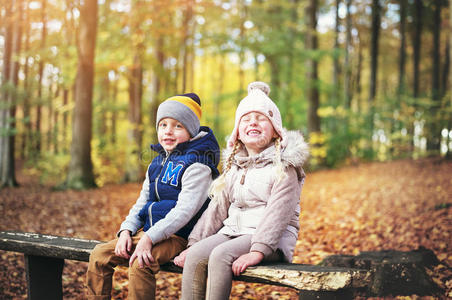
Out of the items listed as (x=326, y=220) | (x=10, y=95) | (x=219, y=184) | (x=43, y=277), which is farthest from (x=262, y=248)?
(x=10, y=95)

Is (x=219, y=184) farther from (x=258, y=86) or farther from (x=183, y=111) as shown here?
(x=258, y=86)

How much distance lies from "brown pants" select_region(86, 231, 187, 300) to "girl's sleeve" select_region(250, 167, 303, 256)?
0.65 m

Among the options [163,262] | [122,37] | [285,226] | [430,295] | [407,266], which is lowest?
[430,295]

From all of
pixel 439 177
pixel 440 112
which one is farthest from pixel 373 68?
pixel 439 177

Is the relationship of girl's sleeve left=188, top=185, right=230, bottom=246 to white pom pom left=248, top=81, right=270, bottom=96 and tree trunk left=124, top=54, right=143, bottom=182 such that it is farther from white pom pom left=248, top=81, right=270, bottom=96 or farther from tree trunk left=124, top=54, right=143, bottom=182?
tree trunk left=124, top=54, right=143, bottom=182

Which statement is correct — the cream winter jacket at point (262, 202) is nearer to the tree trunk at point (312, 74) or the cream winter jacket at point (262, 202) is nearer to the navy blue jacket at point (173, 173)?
the navy blue jacket at point (173, 173)

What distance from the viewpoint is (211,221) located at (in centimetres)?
290

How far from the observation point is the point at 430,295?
3674 millimetres

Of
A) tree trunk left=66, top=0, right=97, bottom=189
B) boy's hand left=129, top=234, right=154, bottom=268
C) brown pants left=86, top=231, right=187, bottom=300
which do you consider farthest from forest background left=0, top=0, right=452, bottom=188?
boy's hand left=129, top=234, right=154, bottom=268

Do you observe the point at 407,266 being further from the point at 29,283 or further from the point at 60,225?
the point at 60,225

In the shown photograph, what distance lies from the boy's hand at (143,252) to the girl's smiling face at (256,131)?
38.0 inches

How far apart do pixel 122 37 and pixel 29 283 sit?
9.50 metres

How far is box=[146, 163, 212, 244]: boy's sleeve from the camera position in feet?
9.02

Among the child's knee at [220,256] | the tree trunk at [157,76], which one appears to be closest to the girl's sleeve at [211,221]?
the child's knee at [220,256]
